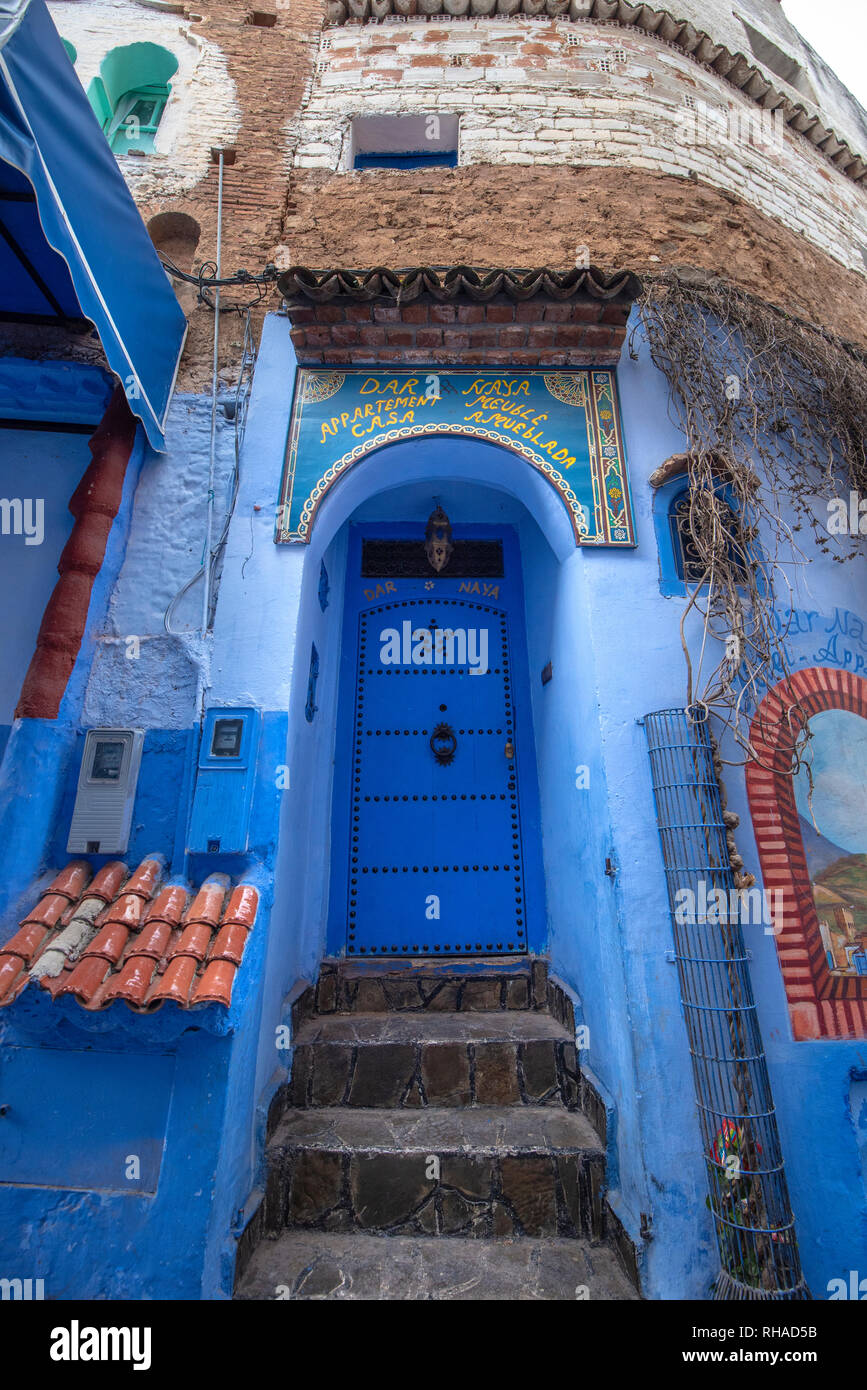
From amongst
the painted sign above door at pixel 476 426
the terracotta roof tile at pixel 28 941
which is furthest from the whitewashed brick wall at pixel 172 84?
the terracotta roof tile at pixel 28 941

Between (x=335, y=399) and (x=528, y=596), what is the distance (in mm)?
1839

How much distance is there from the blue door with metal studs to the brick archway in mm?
1548

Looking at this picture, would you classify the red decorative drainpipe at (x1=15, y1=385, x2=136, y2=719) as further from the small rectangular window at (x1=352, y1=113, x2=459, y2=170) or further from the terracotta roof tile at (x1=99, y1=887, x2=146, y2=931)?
the small rectangular window at (x1=352, y1=113, x2=459, y2=170)

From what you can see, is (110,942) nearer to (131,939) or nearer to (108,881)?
(131,939)

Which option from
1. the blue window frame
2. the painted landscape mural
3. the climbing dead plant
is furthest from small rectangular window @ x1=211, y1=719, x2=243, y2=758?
the painted landscape mural

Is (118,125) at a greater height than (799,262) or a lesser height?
greater

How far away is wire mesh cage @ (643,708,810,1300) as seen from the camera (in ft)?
7.91

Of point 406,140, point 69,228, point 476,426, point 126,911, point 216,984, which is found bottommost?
point 216,984

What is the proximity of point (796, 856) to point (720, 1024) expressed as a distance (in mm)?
895

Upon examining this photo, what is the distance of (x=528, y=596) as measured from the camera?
15.7 ft

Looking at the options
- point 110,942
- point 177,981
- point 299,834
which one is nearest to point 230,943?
point 177,981

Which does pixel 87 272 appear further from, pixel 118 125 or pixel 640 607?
pixel 118 125

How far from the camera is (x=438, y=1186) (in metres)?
2.79

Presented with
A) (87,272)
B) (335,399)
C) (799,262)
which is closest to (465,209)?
(335,399)
